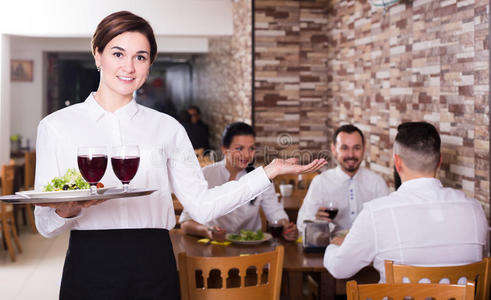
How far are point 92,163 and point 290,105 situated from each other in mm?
4628

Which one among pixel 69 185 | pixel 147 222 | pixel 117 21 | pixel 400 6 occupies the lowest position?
pixel 147 222

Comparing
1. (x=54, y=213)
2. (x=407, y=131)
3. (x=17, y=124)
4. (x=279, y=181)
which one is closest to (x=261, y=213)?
(x=407, y=131)

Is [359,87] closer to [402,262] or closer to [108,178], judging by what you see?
[402,262]

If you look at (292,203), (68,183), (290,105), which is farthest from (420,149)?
(290,105)

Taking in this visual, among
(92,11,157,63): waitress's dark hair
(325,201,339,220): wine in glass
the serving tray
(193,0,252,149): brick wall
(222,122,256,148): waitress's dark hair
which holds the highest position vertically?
(193,0,252,149): brick wall

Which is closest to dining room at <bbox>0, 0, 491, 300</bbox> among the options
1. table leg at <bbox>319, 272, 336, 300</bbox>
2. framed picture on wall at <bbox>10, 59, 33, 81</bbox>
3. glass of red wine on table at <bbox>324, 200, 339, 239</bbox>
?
table leg at <bbox>319, 272, 336, 300</bbox>

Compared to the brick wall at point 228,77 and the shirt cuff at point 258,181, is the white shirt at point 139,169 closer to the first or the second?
the shirt cuff at point 258,181

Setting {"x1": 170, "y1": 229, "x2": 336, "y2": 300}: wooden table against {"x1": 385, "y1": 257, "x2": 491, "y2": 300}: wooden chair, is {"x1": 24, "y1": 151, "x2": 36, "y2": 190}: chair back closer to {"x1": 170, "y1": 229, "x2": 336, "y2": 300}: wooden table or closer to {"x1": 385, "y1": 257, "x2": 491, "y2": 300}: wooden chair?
{"x1": 170, "y1": 229, "x2": 336, "y2": 300}: wooden table

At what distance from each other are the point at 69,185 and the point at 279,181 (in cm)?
382

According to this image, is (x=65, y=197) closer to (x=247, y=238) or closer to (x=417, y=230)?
(x=417, y=230)

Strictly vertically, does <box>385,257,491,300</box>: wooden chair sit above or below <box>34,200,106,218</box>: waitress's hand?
below

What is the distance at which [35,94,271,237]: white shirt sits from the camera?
1.57 m

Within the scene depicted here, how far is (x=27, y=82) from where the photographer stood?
34.4ft

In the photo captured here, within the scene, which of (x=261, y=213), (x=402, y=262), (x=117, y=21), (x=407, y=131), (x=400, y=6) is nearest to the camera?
(x=117, y=21)
